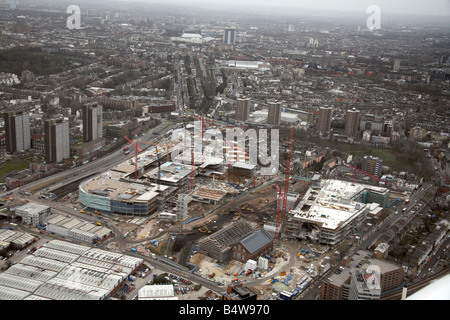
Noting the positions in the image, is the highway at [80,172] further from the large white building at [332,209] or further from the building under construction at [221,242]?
the large white building at [332,209]

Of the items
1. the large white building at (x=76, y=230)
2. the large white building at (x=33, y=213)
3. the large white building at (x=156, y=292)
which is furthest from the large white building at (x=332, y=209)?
Result: the large white building at (x=33, y=213)

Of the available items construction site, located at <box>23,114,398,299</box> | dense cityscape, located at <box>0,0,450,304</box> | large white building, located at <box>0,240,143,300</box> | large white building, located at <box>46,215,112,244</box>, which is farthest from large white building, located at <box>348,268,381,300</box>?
large white building, located at <box>46,215,112,244</box>

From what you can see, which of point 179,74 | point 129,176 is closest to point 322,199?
point 129,176

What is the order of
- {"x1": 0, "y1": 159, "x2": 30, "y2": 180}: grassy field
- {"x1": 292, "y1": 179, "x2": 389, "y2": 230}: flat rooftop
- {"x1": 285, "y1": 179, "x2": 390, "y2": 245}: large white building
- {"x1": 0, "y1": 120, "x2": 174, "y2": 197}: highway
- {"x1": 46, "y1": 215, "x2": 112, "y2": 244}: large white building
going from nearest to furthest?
{"x1": 46, "y1": 215, "x2": 112, "y2": 244}: large white building, {"x1": 285, "y1": 179, "x2": 390, "y2": 245}: large white building, {"x1": 292, "y1": 179, "x2": 389, "y2": 230}: flat rooftop, {"x1": 0, "y1": 120, "x2": 174, "y2": 197}: highway, {"x1": 0, "y1": 159, "x2": 30, "y2": 180}: grassy field

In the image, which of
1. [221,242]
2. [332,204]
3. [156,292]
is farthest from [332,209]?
[156,292]

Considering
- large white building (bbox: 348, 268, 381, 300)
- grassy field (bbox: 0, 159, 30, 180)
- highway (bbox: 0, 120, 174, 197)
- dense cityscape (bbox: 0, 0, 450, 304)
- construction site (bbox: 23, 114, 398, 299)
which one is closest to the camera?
large white building (bbox: 348, 268, 381, 300)

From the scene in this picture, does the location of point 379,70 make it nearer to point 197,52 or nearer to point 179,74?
point 179,74

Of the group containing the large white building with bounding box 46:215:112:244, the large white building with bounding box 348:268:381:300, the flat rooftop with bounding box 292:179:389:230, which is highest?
the large white building with bounding box 348:268:381:300

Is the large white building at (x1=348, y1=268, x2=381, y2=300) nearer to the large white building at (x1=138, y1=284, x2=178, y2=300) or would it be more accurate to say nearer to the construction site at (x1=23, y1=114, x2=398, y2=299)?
the construction site at (x1=23, y1=114, x2=398, y2=299)
